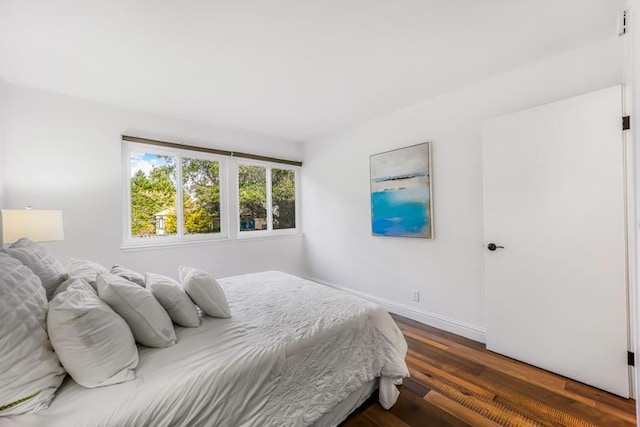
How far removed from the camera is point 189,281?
1.67 meters

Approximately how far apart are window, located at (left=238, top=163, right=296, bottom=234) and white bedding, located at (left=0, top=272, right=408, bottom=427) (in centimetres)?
214

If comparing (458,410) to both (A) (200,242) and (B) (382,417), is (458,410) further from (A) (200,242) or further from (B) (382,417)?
(A) (200,242)

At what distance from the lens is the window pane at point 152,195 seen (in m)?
3.12

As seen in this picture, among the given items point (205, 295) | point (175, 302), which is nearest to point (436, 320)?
point (205, 295)

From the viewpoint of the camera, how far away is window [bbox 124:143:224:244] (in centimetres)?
311

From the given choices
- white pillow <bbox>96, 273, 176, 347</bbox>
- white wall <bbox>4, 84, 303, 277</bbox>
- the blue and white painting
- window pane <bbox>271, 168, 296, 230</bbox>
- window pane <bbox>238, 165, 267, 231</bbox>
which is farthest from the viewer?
window pane <bbox>271, 168, 296, 230</bbox>


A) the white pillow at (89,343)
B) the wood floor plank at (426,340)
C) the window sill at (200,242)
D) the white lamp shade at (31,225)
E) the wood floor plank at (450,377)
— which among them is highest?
the white lamp shade at (31,225)

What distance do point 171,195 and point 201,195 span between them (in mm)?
357

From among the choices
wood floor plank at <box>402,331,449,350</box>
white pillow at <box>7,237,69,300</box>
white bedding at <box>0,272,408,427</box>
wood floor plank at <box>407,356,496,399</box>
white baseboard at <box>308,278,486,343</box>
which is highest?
white pillow at <box>7,237,69,300</box>

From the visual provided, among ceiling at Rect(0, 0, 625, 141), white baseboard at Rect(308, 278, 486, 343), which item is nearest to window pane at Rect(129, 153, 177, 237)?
ceiling at Rect(0, 0, 625, 141)

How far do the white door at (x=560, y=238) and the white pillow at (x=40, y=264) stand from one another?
3.03 metres

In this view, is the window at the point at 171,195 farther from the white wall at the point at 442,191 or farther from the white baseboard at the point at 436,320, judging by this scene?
the white baseboard at the point at 436,320

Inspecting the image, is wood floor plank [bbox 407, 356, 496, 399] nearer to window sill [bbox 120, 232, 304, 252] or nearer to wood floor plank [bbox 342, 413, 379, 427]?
wood floor plank [bbox 342, 413, 379, 427]

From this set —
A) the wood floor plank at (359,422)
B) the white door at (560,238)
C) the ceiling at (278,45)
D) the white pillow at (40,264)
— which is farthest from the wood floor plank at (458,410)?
the ceiling at (278,45)
